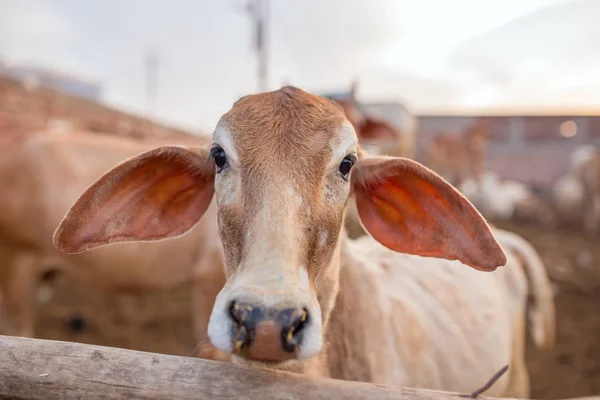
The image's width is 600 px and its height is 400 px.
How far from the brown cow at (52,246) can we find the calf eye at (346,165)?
2587 mm

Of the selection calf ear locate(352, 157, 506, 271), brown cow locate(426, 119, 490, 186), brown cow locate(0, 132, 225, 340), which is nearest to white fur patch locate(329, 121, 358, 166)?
calf ear locate(352, 157, 506, 271)

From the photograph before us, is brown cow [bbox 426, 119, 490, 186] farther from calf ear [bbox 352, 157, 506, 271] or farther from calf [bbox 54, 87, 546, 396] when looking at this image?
calf ear [bbox 352, 157, 506, 271]

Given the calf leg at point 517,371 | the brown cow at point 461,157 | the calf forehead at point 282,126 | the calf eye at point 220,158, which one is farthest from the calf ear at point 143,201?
the brown cow at point 461,157

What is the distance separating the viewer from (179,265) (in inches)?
170

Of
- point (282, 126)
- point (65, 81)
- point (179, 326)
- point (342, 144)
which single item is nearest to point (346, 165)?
point (342, 144)

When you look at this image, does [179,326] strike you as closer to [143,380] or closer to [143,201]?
[143,201]

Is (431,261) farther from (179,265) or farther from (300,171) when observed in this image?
(179,265)

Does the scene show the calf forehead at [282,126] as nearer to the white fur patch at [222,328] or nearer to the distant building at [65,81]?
the white fur patch at [222,328]

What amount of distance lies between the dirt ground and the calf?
100 inches

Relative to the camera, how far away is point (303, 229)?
4.65 ft

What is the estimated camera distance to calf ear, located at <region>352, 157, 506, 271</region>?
1.71m

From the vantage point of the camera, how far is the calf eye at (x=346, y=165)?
1.68 meters

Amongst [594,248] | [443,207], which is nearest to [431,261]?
[443,207]

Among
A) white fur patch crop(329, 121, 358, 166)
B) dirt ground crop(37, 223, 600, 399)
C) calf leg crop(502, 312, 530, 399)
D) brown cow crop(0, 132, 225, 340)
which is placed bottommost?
dirt ground crop(37, 223, 600, 399)
